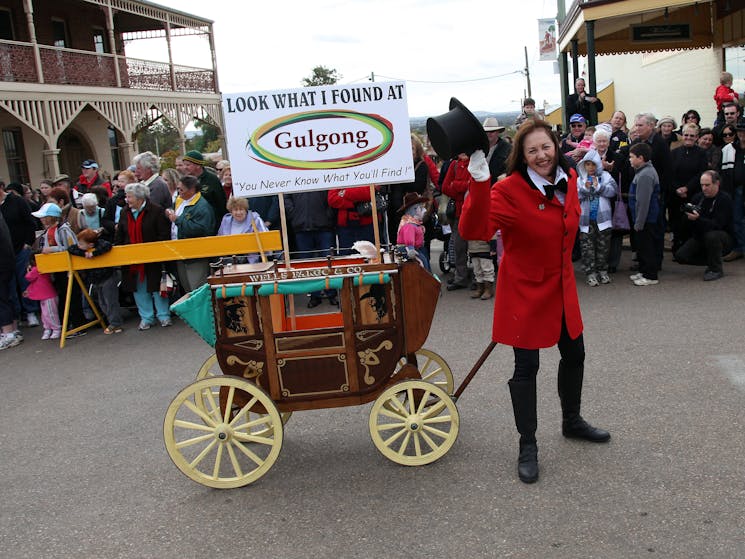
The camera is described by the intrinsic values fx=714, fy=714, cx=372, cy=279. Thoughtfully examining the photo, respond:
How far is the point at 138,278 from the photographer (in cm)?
816

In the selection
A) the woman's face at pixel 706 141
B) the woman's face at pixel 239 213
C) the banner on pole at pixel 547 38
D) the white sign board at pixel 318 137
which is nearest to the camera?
the white sign board at pixel 318 137

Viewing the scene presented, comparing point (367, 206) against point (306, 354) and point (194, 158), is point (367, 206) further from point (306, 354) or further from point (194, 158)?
point (306, 354)

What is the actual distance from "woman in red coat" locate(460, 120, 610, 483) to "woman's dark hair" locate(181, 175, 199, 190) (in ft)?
16.3

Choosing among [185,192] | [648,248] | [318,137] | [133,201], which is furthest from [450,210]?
[318,137]

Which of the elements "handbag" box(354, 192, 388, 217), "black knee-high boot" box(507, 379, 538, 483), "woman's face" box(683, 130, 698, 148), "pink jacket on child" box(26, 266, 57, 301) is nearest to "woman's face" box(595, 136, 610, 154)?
"woman's face" box(683, 130, 698, 148)

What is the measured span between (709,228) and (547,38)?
24554mm

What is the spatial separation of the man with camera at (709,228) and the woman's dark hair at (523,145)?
518 cm

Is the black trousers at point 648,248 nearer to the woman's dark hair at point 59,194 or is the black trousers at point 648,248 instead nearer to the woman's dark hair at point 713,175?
the woman's dark hair at point 713,175

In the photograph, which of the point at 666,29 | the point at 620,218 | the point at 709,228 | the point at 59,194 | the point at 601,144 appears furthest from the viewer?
the point at 666,29

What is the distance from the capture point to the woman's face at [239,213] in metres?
7.85

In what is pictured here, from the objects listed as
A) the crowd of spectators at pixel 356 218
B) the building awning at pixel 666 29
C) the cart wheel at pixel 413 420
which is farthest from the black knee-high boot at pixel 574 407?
the building awning at pixel 666 29

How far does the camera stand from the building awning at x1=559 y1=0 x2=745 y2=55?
12633 millimetres

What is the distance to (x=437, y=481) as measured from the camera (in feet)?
13.0

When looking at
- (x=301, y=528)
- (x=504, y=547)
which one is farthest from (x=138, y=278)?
(x=504, y=547)
